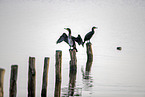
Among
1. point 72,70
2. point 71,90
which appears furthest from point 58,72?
point 72,70

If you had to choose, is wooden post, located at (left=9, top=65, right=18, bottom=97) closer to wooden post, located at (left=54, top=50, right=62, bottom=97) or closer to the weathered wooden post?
wooden post, located at (left=54, top=50, right=62, bottom=97)

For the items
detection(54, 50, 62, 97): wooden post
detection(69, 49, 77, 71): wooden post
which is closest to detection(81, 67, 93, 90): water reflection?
detection(69, 49, 77, 71): wooden post

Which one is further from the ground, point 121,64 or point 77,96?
point 121,64

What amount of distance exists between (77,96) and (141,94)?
9.15 feet

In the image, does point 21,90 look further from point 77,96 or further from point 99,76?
point 99,76

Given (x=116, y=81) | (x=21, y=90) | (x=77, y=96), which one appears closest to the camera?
(x=77, y=96)

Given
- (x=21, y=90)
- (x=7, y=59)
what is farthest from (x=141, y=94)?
(x=7, y=59)

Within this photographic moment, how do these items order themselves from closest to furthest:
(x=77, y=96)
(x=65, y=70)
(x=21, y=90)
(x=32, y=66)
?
(x=32, y=66) < (x=77, y=96) < (x=21, y=90) < (x=65, y=70)

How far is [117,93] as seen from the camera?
13.5m

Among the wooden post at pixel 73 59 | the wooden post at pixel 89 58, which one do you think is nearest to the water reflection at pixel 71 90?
the wooden post at pixel 73 59

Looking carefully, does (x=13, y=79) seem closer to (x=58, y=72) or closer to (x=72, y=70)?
(x=58, y=72)

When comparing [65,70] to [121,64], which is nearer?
[65,70]

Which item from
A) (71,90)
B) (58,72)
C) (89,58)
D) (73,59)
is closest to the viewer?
→ (71,90)

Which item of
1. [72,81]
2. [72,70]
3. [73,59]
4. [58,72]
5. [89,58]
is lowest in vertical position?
[72,81]
